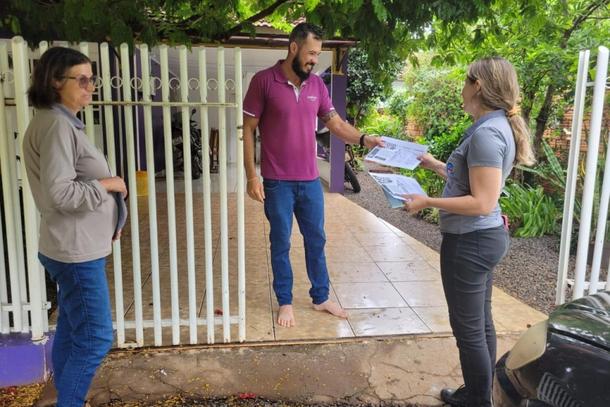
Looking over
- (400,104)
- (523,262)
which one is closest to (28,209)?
(523,262)

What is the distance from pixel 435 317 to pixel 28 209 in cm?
274

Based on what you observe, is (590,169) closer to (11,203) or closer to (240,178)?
(240,178)

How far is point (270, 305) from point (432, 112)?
974 centimetres

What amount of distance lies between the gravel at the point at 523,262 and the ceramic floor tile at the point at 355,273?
114cm

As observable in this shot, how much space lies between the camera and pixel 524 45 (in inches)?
254

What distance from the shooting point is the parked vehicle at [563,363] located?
147 cm

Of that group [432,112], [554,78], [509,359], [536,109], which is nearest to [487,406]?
[509,359]

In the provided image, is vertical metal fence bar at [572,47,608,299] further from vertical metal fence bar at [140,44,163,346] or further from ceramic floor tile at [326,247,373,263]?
vertical metal fence bar at [140,44,163,346]

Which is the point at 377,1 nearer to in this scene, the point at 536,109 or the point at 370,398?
the point at 370,398

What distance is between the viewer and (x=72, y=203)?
197cm

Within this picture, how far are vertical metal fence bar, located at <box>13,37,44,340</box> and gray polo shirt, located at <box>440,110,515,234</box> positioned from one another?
2129mm

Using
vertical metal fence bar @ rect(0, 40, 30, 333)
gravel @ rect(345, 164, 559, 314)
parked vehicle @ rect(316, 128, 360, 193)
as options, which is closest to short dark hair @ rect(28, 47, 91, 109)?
vertical metal fence bar @ rect(0, 40, 30, 333)

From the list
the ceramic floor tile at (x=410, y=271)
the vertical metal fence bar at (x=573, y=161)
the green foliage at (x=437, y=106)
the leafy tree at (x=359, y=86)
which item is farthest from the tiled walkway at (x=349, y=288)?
the leafy tree at (x=359, y=86)

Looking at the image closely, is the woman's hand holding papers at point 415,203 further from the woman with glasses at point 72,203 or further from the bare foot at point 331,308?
the bare foot at point 331,308
